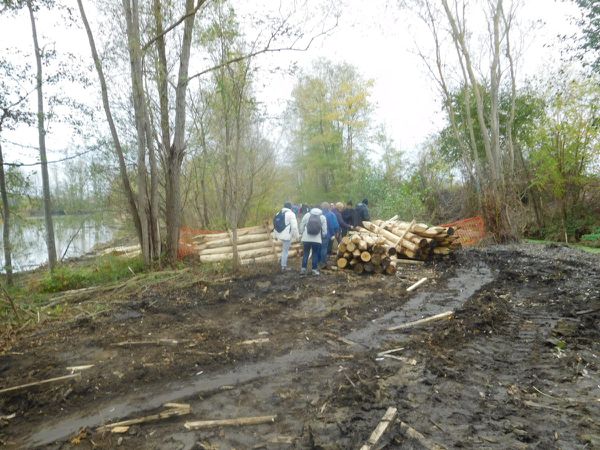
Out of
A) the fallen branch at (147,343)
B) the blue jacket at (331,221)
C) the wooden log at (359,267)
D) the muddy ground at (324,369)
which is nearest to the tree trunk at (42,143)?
the muddy ground at (324,369)

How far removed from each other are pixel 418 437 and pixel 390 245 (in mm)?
9699

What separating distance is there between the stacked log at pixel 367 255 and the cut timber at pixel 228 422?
7.39 meters

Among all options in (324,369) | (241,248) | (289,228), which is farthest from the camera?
(241,248)

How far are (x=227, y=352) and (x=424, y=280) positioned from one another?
5.93 meters

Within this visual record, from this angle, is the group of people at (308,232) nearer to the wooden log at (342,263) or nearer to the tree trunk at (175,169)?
the wooden log at (342,263)

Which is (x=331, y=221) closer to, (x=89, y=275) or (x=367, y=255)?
(x=367, y=255)

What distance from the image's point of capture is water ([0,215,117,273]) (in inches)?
500

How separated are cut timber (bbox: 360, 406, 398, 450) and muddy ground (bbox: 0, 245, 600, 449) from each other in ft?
0.19

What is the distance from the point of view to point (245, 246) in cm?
1360

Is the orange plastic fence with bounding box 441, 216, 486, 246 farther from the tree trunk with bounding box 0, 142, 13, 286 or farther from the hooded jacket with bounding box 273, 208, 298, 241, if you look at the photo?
the tree trunk with bounding box 0, 142, 13, 286

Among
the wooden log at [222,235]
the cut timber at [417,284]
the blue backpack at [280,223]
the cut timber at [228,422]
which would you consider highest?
the blue backpack at [280,223]

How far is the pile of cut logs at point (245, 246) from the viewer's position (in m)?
13.2

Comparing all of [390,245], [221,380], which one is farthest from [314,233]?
[221,380]

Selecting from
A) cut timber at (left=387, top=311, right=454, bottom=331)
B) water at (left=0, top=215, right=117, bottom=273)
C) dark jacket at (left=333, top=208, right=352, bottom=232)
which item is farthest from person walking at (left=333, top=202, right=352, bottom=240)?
water at (left=0, top=215, right=117, bottom=273)
